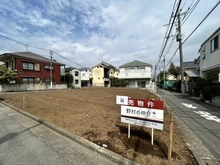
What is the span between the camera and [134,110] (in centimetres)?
313

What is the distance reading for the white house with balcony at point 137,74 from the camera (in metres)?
28.9

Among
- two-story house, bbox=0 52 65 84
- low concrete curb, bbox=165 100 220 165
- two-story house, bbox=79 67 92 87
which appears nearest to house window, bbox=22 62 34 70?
two-story house, bbox=0 52 65 84

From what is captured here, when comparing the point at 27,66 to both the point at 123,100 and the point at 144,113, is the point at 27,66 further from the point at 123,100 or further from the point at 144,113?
the point at 144,113

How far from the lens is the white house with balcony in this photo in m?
28.9

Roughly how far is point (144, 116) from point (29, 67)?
73.4 feet

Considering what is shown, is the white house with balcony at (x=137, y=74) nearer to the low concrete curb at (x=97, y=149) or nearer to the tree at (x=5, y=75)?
the tree at (x=5, y=75)

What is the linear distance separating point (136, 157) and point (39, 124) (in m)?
3.84

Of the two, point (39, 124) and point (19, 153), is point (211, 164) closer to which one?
point (19, 153)

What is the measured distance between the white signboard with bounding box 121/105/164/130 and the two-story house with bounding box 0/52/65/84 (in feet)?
65.4

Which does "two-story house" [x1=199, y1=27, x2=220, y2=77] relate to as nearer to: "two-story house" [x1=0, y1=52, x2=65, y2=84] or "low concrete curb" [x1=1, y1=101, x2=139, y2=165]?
"low concrete curb" [x1=1, y1=101, x2=139, y2=165]

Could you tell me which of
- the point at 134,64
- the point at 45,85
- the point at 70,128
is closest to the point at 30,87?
the point at 45,85

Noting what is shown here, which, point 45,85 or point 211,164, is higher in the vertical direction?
point 45,85

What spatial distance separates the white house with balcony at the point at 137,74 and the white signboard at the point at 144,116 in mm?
26786

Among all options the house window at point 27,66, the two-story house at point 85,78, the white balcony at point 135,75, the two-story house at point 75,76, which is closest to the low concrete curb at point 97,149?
the house window at point 27,66
